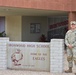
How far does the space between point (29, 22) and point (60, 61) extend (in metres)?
16.5

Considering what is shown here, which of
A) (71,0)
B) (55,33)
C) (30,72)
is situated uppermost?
(71,0)

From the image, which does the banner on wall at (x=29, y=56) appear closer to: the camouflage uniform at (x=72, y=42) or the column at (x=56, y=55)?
the column at (x=56, y=55)

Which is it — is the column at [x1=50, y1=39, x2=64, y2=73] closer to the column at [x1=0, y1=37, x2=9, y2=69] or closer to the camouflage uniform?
the camouflage uniform

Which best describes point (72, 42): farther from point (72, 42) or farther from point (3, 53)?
point (3, 53)

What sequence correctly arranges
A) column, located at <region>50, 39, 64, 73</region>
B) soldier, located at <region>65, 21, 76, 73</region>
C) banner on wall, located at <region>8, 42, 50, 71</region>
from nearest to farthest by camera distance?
soldier, located at <region>65, 21, 76, 73</region> < column, located at <region>50, 39, 64, 73</region> < banner on wall, located at <region>8, 42, 50, 71</region>

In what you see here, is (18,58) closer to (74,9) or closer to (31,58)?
(31,58)

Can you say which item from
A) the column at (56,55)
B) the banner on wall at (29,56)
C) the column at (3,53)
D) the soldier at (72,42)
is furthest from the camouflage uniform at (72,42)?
the column at (3,53)

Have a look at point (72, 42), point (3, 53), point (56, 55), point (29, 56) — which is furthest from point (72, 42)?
point (3, 53)

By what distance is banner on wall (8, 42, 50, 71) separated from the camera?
1127 centimetres

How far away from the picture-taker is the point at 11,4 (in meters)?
17.6

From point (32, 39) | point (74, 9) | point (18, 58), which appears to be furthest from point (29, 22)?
point (18, 58)

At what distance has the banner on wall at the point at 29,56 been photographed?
11.3 m

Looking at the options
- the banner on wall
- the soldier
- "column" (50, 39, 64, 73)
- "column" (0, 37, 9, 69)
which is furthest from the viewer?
"column" (0, 37, 9, 69)

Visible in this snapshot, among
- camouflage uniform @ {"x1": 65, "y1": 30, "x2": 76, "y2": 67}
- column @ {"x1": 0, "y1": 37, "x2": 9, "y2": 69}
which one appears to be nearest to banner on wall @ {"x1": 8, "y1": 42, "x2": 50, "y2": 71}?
column @ {"x1": 0, "y1": 37, "x2": 9, "y2": 69}
